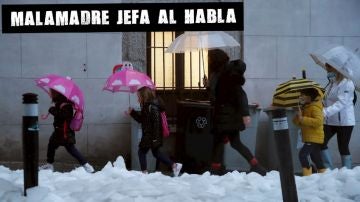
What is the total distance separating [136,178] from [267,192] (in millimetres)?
1546

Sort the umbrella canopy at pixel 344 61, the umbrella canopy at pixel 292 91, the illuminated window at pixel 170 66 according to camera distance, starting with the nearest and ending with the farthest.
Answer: the umbrella canopy at pixel 344 61
the umbrella canopy at pixel 292 91
the illuminated window at pixel 170 66

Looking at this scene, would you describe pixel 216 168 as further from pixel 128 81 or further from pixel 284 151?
pixel 284 151

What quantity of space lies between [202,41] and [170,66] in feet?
5.38

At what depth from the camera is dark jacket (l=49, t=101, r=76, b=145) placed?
27.4 ft

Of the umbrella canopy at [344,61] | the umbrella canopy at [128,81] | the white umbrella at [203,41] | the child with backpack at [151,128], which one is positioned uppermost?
the white umbrella at [203,41]

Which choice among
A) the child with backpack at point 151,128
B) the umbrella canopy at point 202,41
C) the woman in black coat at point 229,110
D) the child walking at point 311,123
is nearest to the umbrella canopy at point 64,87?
the child with backpack at point 151,128

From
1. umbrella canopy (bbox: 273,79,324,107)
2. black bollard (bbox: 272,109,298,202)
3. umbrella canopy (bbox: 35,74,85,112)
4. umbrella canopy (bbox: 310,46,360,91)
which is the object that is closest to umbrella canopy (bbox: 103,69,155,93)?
umbrella canopy (bbox: 35,74,85,112)

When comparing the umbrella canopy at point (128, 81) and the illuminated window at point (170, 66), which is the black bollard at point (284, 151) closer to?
the umbrella canopy at point (128, 81)

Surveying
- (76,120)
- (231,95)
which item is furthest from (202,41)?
(76,120)

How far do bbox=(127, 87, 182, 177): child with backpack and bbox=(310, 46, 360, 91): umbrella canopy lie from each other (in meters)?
2.40

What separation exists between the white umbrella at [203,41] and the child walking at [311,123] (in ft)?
6.30

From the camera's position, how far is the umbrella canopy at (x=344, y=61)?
21.2ft

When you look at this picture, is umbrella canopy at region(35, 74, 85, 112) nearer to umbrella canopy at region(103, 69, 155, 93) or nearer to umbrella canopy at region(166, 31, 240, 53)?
umbrella canopy at region(103, 69, 155, 93)

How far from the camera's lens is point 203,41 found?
8.98 metres
